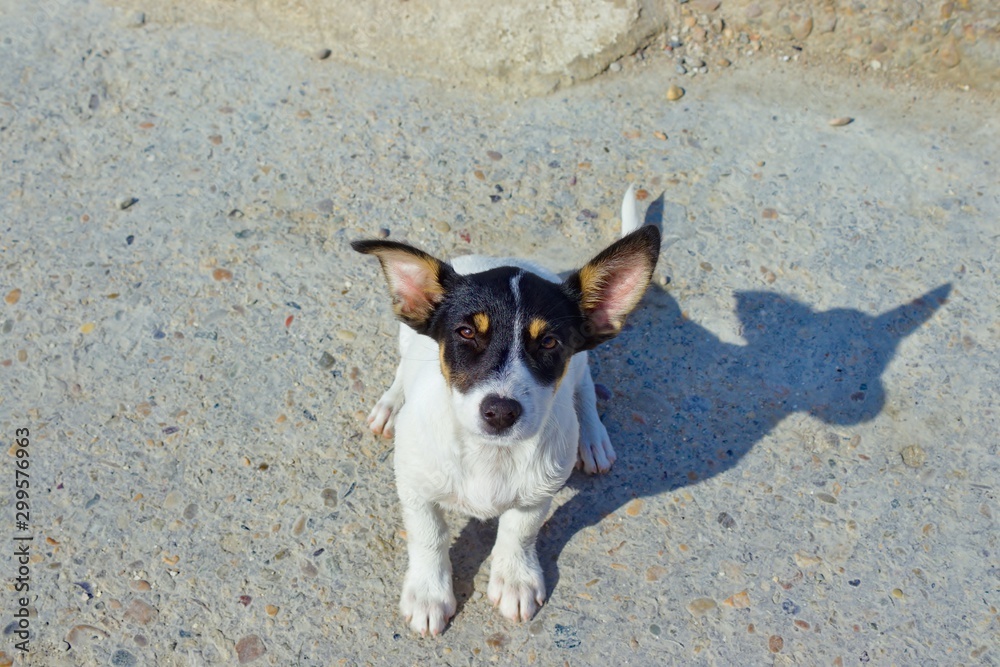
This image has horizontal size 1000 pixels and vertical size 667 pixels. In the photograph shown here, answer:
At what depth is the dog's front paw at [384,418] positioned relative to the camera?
3963 millimetres

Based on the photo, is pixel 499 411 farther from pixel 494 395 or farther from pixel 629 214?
pixel 629 214

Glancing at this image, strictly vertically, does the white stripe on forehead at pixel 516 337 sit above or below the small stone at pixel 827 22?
above

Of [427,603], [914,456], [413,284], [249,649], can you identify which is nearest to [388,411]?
[427,603]

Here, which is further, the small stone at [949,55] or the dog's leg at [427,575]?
the small stone at [949,55]

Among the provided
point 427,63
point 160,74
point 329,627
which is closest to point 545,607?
point 329,627

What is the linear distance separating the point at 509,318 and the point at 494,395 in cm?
29

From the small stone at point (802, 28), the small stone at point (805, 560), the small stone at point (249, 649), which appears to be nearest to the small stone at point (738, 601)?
the small stone at point (805, 560)

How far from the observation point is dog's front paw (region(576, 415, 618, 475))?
3.87 m

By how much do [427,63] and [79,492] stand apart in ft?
11.3

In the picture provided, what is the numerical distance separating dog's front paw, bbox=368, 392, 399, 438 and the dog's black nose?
4.13ft

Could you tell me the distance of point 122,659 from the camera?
3281 millimetres

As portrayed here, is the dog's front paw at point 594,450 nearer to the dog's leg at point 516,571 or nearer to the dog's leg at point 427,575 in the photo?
the dog's leg at point 516,571

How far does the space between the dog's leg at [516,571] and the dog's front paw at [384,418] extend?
0.79m

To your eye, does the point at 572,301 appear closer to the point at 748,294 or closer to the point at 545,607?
the point at 545,607
